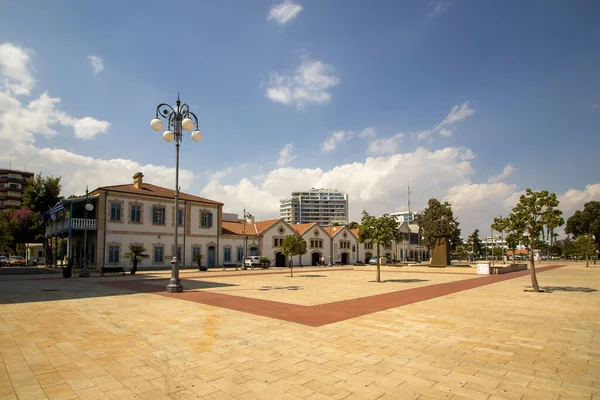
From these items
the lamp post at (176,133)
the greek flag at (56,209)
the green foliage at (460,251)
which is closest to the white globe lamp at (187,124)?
the lamp post at (176,133)

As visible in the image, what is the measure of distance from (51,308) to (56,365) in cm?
754

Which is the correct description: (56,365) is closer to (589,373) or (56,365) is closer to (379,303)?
(589,373)

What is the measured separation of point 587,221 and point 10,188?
146 meters

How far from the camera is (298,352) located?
694cm

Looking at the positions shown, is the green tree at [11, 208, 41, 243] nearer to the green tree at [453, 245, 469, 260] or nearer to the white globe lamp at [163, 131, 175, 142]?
the white globe lamp at [163, 131, 175, 142]

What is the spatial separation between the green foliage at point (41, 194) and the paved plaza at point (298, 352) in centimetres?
5414

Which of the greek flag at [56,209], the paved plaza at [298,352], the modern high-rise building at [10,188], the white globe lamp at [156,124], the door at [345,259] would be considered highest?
the modern high-rise building at [10,188]

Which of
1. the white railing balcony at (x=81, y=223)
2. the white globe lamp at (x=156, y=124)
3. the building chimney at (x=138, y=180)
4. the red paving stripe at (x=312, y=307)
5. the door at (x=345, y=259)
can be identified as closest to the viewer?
the red paving stripe at (x=312, y=307)

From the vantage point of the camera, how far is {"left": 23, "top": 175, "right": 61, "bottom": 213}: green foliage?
56.4 metres

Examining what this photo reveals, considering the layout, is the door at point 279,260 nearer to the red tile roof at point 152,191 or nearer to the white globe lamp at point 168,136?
the red tile roof at point 152,191

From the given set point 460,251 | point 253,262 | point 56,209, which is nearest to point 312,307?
point 253,262

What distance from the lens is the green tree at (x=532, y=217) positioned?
1709 cm

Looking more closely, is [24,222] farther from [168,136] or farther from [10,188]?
[168,136]

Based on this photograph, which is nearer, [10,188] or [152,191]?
[152,191]
